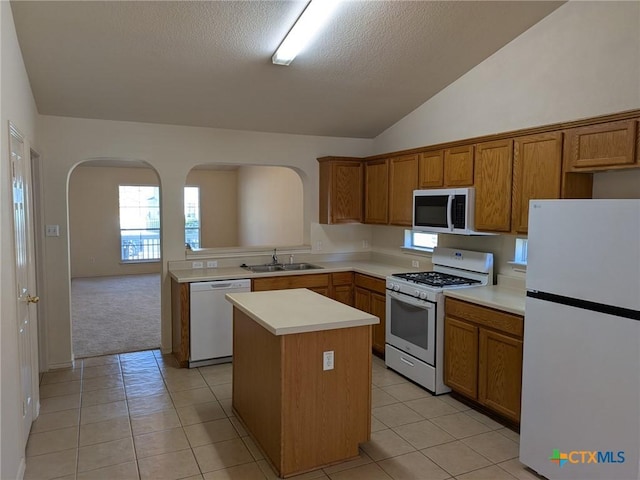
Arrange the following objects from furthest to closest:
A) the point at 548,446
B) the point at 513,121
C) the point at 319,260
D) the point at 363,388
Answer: the point at 319,260
the point at 513,121
the point at 363,388
the point at 548,446

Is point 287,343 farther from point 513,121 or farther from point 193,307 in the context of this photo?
point 513,121

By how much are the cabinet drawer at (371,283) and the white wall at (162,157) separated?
0.93 metres

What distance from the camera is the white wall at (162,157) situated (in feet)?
14.1

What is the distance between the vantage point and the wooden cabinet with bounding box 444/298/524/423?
10.1 feet

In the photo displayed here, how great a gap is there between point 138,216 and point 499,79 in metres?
8.44

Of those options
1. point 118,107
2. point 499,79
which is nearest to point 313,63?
point 499,79

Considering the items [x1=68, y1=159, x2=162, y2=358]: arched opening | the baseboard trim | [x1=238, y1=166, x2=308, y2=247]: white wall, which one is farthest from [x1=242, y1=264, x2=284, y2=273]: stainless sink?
[x1=68, y1=159, x2=162, y2=358]: arched opening

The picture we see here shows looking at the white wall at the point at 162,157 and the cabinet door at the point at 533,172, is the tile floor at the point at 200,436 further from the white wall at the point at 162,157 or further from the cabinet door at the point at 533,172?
the cabinet door at the point at 533,172

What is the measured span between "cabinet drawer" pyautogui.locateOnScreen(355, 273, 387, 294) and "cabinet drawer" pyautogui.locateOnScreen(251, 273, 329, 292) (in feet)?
1.16

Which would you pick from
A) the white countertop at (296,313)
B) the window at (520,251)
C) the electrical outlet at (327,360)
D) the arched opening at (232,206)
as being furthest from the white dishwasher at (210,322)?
the arched opening at (232,206)

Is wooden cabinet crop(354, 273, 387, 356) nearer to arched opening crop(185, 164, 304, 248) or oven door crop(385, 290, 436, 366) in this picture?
oven door crop(385, 290, 436, 366)

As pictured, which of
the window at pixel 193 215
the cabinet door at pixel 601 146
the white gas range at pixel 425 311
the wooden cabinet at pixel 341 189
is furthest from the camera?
the window at pixel 193 215

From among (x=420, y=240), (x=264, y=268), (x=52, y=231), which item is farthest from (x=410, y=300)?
(x=52, y=231)

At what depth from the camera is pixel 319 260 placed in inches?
219
